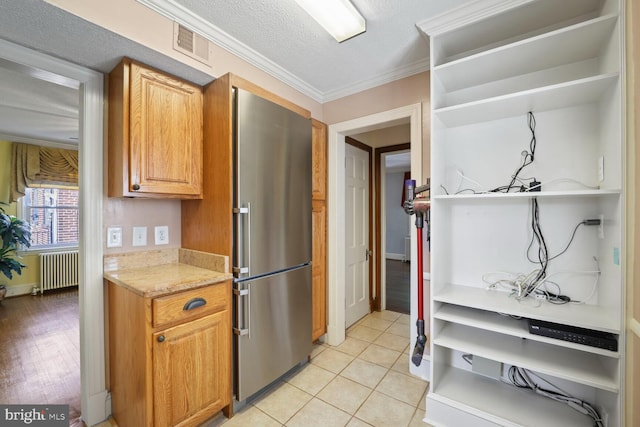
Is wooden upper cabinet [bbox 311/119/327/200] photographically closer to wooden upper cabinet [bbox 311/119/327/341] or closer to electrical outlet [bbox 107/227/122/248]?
wooden upper cabinet [bbox 311/119/327/341]

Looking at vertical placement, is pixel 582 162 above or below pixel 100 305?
above

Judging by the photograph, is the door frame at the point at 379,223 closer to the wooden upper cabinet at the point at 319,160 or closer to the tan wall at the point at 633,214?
the wooden upper cabinet at the point at 319,160

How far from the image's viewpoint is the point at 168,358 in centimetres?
133

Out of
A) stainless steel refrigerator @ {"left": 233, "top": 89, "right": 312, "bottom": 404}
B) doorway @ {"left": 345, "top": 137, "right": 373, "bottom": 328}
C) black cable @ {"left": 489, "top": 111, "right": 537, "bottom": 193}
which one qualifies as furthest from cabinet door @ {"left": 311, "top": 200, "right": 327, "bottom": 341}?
black cable @ {"left": 489, "top": 111, "right": 537, "bottom": 193}

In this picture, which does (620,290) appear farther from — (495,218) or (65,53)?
(65,53)

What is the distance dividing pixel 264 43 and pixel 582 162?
2229 mm

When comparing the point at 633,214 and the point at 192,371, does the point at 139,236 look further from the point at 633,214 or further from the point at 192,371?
the point at 633,214

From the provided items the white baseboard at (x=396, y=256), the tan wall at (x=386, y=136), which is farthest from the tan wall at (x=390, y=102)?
the white baseboard at (x=396, y=256)

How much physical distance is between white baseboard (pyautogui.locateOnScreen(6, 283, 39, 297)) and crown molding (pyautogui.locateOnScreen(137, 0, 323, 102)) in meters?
5.21

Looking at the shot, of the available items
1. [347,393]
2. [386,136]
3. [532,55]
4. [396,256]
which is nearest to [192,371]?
[347,393]

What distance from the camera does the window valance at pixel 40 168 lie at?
3.97 metres

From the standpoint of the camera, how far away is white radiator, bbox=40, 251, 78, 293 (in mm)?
4207

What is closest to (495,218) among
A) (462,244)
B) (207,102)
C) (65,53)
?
(462,244)

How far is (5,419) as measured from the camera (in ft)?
5.05
